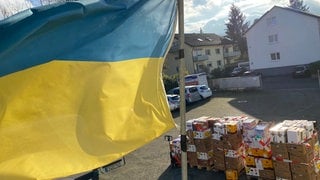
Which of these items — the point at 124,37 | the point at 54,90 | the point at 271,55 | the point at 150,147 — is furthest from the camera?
the point at 271,55

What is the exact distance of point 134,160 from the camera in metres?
13.1

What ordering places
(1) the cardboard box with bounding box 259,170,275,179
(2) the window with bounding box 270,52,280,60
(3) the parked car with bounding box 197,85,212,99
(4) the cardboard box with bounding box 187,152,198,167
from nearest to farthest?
(1) the cardboard box with bounding box 259,170,275,179
(4) the cardboard box with bounding box 187,152,198,167
(3) the parked car with bounding box 197,85,212,99
(2) the window with bounding box 270,52,280,60

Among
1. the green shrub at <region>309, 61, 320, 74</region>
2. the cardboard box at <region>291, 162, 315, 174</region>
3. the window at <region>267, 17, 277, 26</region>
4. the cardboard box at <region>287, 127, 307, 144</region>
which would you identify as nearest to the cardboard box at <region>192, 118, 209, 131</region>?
the cardboard box at <region>287, 127, 307, 144</region>

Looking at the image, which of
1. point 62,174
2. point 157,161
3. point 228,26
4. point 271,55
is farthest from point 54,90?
point 228,26

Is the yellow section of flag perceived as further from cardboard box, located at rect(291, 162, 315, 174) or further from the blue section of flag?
cardboard box, located at rect(291, 162, 315, 174)

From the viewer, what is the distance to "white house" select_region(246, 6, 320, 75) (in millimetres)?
37344

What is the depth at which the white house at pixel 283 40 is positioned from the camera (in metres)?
37.3

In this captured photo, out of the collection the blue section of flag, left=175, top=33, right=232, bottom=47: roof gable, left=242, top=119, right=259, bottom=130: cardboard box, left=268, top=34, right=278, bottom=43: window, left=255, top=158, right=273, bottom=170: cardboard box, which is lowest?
left=255, top=158, right=273, bottom=170: cardboard box

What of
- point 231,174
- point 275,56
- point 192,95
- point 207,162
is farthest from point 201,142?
point 275,56

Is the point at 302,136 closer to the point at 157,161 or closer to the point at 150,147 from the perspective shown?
the point at 157,161

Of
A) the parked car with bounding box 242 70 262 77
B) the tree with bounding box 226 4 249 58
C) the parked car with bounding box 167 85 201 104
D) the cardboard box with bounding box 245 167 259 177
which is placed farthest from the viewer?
the tree with bounding box 226 4 249 58

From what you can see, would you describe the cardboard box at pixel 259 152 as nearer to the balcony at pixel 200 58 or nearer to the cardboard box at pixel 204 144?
the cardboard box at pixel 204 144

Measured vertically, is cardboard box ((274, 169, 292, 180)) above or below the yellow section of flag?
below

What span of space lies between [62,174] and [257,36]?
42582mm
